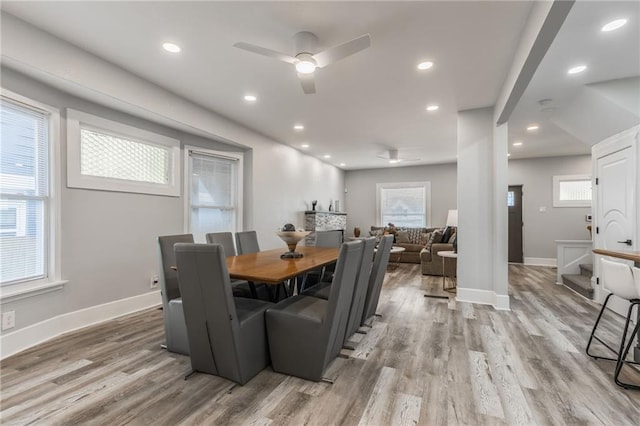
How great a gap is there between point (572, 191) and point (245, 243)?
296 inches

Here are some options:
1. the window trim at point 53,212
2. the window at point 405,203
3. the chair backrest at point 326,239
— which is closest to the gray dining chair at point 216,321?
the window trim at point 53,212

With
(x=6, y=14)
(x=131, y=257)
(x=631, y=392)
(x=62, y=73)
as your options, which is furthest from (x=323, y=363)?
(x=6, y=14)

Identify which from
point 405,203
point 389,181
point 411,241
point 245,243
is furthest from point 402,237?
point 245,243

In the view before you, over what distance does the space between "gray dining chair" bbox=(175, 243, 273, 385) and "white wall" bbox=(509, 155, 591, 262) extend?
293 inches

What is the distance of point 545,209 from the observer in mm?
7047

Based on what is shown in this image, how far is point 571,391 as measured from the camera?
199cm

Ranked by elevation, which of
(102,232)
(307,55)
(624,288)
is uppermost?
(307,55)

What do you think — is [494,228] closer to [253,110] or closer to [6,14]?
[253,110]

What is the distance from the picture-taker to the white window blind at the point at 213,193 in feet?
14.7

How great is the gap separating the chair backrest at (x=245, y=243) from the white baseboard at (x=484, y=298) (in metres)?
2.86

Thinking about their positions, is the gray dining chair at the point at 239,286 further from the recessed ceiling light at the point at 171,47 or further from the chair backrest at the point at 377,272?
the recessed ceiling light at the point at 171,47

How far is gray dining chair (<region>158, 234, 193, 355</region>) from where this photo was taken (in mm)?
2455

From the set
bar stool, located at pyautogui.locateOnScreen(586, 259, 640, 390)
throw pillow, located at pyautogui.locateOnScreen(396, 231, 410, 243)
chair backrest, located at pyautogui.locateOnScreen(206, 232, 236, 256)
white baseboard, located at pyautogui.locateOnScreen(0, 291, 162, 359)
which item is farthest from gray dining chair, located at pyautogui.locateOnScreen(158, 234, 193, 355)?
throw pillow, located at pyautogui.locateOnScreen(396, 231, 410, 243)

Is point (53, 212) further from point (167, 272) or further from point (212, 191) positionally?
point (212, 191)
